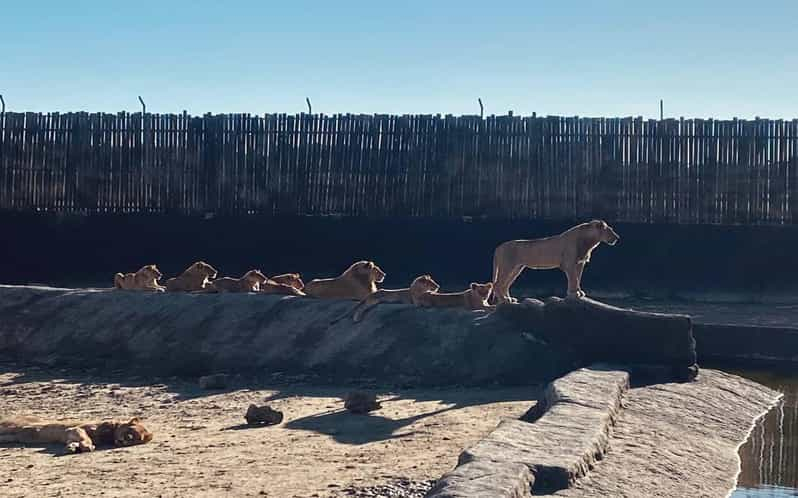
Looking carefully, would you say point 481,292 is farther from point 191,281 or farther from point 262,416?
point 262,416

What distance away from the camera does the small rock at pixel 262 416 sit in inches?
387

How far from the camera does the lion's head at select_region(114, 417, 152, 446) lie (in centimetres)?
916

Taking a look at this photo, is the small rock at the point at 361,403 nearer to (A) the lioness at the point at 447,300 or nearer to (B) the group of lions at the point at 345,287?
(B) the group of lions at the point at 345,287

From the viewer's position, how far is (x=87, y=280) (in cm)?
2006

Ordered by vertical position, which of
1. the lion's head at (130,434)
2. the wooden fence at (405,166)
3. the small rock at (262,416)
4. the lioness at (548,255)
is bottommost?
the lion's head at (130,434)

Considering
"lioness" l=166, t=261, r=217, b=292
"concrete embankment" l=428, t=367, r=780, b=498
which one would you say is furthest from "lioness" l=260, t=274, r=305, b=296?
"concrete embankment" l=428, t=367, r=780, b=498

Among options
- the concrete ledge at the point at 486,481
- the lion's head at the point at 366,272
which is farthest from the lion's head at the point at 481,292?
the concrete ledge at the point at 486,481

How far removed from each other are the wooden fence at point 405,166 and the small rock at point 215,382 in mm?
8155

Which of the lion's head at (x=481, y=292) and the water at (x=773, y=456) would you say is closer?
the water at (x=773, y=456)

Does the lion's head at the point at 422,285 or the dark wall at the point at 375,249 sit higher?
the dark wall at the point at 375,249

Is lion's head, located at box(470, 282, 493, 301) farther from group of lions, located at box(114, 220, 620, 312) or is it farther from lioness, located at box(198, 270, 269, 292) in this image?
lioness, located at box(198, 270, 269, 292)

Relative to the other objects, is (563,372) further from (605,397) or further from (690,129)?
(690,129)

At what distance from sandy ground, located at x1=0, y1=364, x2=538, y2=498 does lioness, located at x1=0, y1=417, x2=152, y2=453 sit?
0.40 ft

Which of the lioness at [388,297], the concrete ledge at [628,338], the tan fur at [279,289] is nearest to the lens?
the concrete ledge at [628,338]
